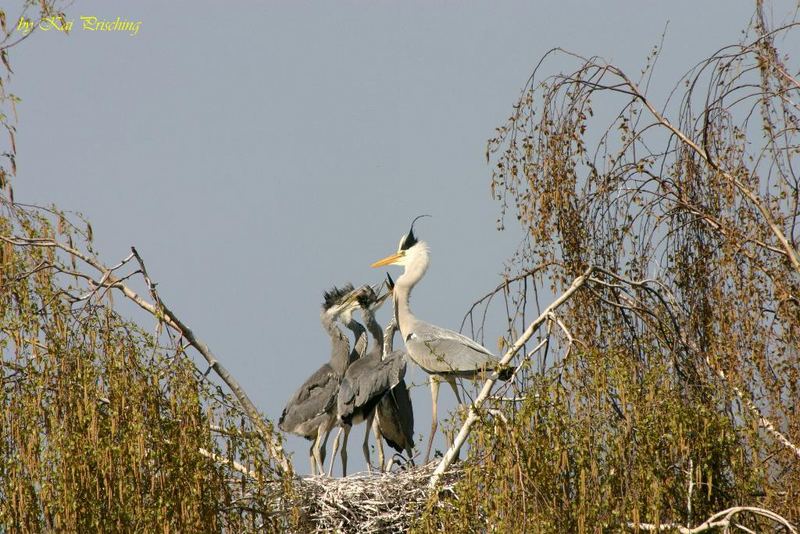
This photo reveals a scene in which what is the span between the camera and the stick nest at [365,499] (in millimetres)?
11062

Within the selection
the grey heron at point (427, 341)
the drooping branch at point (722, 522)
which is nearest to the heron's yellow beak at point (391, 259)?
the grey heron at point (427, 341)

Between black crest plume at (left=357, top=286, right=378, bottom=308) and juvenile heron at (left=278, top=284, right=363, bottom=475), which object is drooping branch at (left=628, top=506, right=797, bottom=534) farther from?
black crest plume at (left=357, top=286, right=378, bottom=308)

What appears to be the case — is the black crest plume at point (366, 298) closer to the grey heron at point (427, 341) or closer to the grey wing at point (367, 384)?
the grey heron at point (427, 341)

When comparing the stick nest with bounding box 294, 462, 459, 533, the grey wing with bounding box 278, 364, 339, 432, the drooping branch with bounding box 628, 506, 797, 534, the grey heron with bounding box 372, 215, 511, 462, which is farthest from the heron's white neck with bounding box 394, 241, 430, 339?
the drooping branch with bounding box 628, 506, 797, 534

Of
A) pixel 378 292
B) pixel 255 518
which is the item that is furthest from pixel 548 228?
pixel 378 292

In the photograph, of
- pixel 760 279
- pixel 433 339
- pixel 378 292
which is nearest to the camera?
pixel 760 279

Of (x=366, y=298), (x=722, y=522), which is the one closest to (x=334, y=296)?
(x=366, y=298)

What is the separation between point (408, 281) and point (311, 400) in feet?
4.95

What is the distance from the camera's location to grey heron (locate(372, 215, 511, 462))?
1248 cm

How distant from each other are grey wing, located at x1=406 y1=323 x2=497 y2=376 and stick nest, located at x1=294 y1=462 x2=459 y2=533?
1.12 m

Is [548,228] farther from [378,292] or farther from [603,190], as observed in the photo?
[378,292]

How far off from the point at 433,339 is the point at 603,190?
3177mm

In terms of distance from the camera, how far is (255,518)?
9.16 meters

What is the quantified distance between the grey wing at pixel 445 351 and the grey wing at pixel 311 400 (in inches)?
33.0
